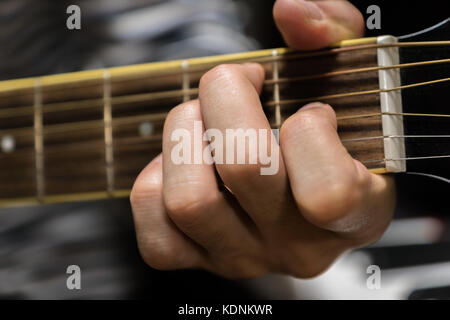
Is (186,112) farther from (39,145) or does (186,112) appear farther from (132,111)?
(39,145)

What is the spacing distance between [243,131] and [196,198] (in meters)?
0.08

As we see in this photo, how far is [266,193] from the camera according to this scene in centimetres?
37

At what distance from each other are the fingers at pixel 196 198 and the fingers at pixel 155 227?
0.03 meters

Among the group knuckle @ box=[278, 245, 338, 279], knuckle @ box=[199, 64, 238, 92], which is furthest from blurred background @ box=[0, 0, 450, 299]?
knuckle @ box=[199, 64, 238, 92]

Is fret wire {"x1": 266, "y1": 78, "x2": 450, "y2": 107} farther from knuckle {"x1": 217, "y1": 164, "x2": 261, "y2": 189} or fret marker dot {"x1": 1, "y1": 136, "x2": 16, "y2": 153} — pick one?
fret marker dot {"x1": 1, "y1": 136, "x2": 16, "y2": 153}

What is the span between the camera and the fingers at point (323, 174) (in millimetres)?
319

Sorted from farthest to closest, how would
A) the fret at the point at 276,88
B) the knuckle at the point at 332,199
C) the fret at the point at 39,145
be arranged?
the fret at the point at 39,145 < the fret at the point at 276,88 < the knuckle at the point at 332,199

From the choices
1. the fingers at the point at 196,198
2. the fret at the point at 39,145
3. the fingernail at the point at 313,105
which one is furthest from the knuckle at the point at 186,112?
the fret at the point at 39,145

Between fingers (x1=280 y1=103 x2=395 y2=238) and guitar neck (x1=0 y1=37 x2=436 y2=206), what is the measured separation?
45 mm

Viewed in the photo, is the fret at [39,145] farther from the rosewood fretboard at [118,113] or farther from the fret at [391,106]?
the fret at [391,106]

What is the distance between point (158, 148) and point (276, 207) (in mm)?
180

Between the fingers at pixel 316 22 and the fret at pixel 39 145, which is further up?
the fingers at pixel 316 22

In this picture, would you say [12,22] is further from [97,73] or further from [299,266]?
[299,266]

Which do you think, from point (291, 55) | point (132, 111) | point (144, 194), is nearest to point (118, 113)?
point (132, 111)
